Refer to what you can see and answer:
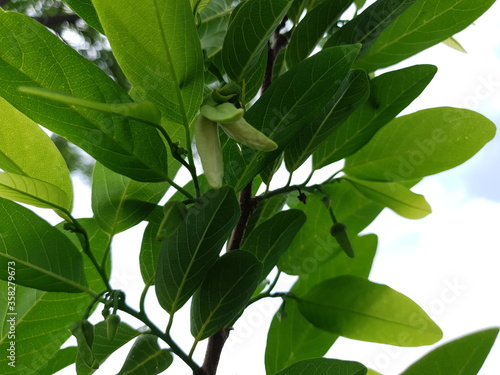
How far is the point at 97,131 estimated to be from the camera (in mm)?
469

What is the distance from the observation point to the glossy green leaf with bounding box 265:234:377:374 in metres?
0.70

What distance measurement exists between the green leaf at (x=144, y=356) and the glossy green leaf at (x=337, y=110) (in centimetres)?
22

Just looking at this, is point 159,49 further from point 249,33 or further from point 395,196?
point 395,196

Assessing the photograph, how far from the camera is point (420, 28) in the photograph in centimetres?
62

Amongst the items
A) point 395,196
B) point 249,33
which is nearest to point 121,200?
point 249,33

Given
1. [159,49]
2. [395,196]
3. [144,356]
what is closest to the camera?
[159,49]

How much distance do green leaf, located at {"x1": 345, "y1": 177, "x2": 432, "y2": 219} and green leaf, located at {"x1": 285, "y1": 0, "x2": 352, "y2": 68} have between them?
0.17 m

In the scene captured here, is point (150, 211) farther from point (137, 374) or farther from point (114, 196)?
point (137, 374)

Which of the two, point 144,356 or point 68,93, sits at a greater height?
point 68,93

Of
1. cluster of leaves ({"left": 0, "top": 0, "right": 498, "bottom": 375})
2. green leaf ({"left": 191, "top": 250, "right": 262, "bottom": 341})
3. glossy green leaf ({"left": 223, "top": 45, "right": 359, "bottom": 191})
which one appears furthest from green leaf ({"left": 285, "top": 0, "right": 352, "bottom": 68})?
green leaf ({"left": 191, "top": 250, "right": 262, "bottom": 341})

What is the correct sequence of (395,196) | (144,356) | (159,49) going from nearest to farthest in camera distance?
(159,49)
(144,356)
(395,196)

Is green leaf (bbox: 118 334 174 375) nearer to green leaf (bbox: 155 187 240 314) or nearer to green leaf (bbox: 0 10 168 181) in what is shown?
green leaf (bbox: 155 187 240 314)

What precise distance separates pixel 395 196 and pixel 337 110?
201 millimetres

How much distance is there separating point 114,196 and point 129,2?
21 centimetres
